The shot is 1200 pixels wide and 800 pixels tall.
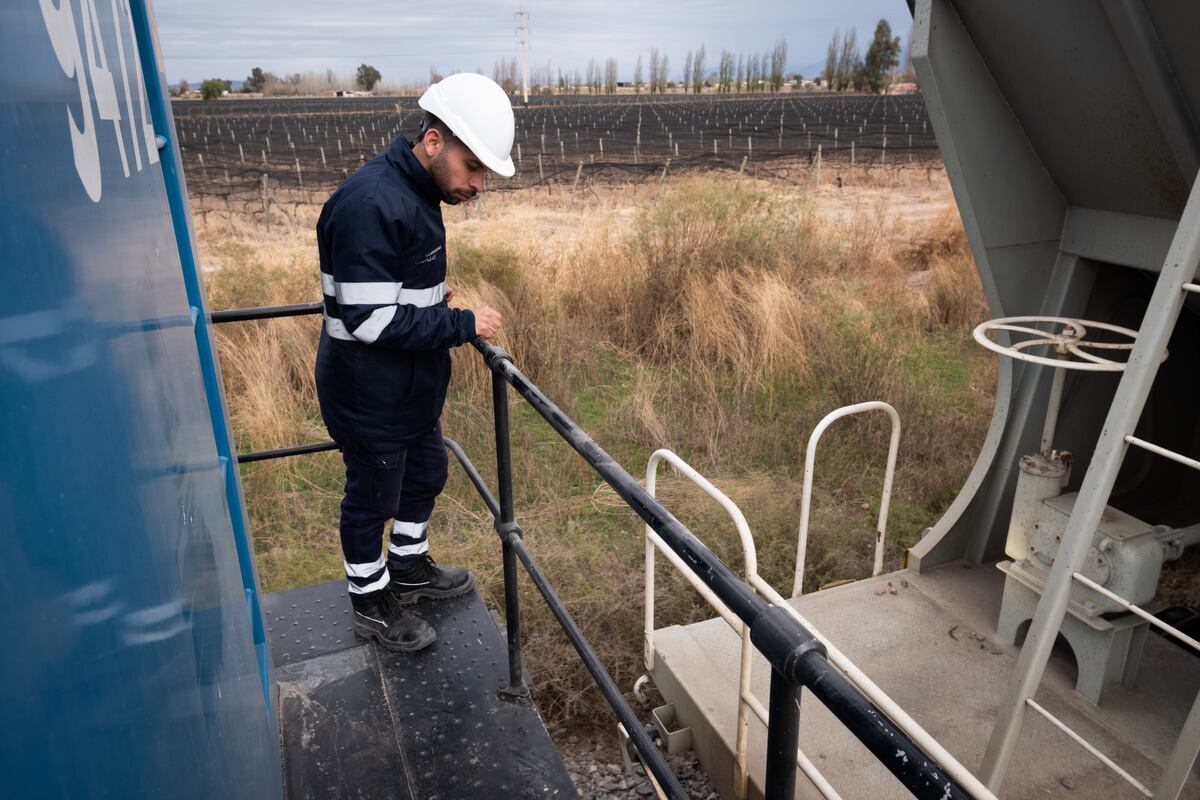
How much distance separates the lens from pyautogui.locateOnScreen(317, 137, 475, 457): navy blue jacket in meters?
2.50

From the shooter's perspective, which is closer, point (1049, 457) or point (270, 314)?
point (270, 314)

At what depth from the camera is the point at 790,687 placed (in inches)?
41.3

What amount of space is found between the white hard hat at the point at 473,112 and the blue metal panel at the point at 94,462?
4.59ft

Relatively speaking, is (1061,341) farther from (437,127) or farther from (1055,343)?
(437,127)

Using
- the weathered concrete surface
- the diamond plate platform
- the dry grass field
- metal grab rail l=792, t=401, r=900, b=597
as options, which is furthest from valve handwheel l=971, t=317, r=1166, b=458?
the diamond plate platform

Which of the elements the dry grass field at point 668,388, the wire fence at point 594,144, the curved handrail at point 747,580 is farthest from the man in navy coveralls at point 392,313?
the wire fence at point 594,144

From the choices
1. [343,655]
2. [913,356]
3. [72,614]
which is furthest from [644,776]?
[913,356]

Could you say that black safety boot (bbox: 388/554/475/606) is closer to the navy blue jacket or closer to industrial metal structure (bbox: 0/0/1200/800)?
industrial metal structure (bbox: 0/0/1200/800)

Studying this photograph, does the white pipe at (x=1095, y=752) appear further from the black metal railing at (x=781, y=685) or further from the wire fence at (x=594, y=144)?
the wire fence at (x=594, y=144)

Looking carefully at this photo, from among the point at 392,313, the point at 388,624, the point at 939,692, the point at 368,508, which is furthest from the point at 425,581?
the point at 939,692

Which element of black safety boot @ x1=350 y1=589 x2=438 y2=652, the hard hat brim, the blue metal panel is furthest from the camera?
A: black safety boot @ x1=350 y1=589 x2=438 y2=652

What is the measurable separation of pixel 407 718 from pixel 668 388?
16.1ft

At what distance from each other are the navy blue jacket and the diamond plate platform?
0.70m

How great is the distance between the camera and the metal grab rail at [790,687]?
0.86 metres
